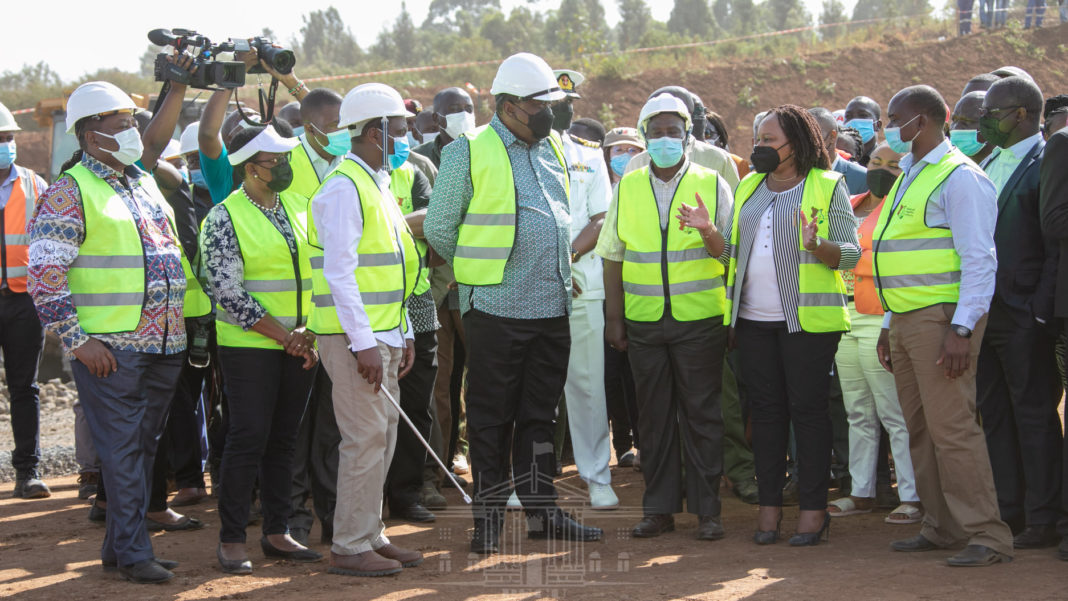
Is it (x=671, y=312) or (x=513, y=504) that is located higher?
(x=671, y=312)

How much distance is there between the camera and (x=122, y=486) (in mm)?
5461

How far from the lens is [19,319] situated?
313 inches

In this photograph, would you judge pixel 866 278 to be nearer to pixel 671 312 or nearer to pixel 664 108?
pixel 671 312

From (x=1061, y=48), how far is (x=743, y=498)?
24.5m

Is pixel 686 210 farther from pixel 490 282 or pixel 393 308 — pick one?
pixel 393 308

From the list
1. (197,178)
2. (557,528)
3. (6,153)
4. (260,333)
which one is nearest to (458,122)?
(197,178)

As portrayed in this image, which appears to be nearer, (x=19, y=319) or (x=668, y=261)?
(x=668, y=261)

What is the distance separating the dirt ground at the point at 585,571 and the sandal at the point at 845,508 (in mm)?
99

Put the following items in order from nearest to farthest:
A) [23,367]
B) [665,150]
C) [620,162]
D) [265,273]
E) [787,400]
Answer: [265,273] < [787,400] < [665,150] < [23,367] < [620,162]

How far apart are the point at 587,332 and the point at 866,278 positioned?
1.81 m

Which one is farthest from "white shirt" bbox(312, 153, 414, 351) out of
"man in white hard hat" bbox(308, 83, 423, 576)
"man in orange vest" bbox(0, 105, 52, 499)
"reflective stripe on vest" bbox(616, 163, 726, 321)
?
"man in orange vest" bbox(0, 105, 52, 499)

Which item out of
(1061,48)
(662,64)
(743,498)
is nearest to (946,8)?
(1061,48)

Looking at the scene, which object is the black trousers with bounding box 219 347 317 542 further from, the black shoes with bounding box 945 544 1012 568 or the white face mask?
the black shoes with bounding box 945 544 1012 568

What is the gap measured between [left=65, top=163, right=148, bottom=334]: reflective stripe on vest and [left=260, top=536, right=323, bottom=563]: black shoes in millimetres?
1421
